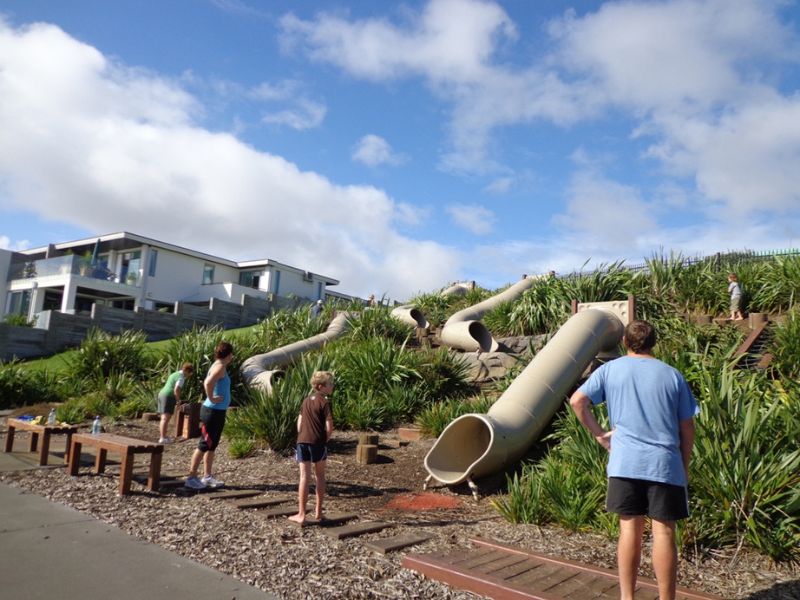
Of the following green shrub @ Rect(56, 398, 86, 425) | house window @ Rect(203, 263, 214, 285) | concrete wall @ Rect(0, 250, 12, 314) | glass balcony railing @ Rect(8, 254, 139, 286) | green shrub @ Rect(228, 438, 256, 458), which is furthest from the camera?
house window @ Rect(203, 263, 214, 285)

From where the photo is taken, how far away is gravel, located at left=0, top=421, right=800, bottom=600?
3.72 meters

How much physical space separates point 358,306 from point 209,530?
40.7ft

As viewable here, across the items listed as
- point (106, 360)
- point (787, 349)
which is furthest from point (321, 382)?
point (106, 360)

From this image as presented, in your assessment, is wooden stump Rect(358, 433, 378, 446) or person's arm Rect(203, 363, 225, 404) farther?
wooden stump Rect(358, 433, 378, 446)

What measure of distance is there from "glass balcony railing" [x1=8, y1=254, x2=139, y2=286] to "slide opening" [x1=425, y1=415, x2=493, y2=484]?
93.8 feet

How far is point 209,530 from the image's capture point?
461 cm

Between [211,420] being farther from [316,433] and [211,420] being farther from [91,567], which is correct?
[91,567]

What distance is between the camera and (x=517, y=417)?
658 cm

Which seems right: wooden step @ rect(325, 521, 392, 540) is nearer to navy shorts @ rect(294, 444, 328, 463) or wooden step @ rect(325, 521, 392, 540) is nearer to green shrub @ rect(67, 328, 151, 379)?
navy shorts @ rect(294, 444, 328, 463)

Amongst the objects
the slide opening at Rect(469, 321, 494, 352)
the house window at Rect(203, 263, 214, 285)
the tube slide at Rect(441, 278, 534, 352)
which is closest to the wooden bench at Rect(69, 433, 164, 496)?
the tube slide at Rect(441, 278, 534, 352)

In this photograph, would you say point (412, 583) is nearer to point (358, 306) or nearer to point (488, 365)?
point (488, 365)

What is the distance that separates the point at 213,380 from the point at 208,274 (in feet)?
109

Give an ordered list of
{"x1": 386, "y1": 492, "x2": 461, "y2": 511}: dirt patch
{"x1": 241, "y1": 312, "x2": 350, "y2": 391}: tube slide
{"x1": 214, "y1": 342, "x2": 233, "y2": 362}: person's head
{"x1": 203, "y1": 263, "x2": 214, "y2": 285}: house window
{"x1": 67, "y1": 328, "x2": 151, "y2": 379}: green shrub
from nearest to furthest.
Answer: {"x1": 386, "y1": 492, "x2": 461, "y2": 511}: dirt patch < {"x1": 214, "y1": 342, "x2": 233, "y2": 362}: person's head < {"x1": 241, "y1": 312, "x2": 350, "y2": 391}: tube slide < {"x1": 67, "y1": 328, "x2": 151, "y2": 379}: green shrub < {"x1": 203, "y1": 263, "x2": 214, "y2": 285}: house window

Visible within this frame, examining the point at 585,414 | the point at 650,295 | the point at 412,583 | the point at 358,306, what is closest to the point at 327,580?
the point at 412,583
